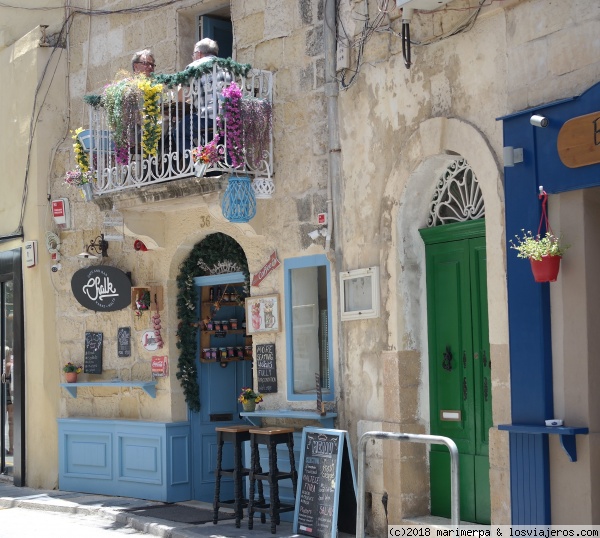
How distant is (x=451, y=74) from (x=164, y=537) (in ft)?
17.0

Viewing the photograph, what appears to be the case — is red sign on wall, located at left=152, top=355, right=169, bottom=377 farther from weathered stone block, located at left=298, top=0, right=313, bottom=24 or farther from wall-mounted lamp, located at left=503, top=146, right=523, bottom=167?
wall-mounted lamp, located at left=503, top=146, right=523, bottom=167

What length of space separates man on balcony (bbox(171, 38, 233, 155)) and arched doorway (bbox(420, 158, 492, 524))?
243 centimetres

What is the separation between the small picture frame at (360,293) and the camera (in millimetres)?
9828

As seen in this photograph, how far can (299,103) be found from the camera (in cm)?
1089

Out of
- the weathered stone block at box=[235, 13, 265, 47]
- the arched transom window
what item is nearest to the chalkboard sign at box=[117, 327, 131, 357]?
the weathered stone block at box=[235, 13, 265, 47]

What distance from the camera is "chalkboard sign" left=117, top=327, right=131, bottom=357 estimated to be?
505 inches

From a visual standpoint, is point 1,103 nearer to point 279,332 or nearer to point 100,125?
point 100,125

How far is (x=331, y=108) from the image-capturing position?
1051 centimetres

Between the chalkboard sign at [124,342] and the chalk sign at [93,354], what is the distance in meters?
0.35

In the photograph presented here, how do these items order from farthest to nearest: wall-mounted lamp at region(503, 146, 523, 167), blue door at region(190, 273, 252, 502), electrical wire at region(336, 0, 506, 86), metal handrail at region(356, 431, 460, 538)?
blue door at region(190, 273, 252, 502) < electrical wire at region(336, 0, 506, 86) < wall-mounted lamp at region(503, 146, 523, 167) < metal handrail at region(356, 431, 460, 538)

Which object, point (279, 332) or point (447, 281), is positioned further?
point (279, 332)

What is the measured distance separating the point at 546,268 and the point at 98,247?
6937 millimetres

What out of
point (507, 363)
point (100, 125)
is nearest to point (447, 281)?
point (507, 363)

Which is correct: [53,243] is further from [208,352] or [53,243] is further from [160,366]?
[208,352]
